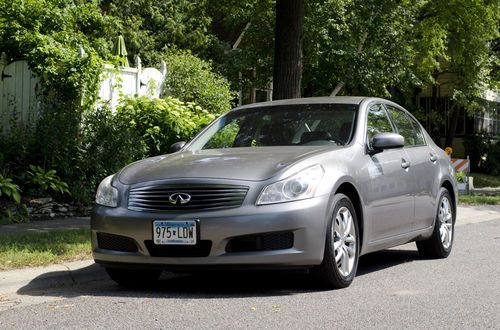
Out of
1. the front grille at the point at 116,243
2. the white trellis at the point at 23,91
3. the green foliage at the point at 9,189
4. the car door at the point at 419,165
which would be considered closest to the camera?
the front grille at the point at 116,243

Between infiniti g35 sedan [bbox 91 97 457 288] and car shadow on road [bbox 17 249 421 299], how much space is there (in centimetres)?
21

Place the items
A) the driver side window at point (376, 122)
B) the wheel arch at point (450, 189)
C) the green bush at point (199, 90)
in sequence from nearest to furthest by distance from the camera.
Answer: the driver side window at point (376, 122), the wheel arch at point (450, 189), the green bush at point (199, 90)

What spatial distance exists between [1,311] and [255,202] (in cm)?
199

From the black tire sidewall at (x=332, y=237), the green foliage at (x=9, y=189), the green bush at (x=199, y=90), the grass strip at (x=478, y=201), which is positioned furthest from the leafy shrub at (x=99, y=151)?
the grass strip at (x=478, y=201)

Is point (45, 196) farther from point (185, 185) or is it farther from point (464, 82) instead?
point (464, 82)

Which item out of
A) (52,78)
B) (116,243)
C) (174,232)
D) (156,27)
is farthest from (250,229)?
(156,27)

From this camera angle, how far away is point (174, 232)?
6359 mm

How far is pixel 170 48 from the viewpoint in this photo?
1167 inches

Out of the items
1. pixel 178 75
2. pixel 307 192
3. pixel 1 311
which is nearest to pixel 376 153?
pixel 307 192

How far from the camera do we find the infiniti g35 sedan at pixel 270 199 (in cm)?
630

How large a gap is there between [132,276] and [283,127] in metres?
1.97

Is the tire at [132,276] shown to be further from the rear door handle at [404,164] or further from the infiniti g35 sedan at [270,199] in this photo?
the rear door handle at [404,164]

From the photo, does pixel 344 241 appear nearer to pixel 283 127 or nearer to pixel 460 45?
pixel 283 127

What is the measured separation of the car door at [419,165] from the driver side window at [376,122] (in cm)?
20
